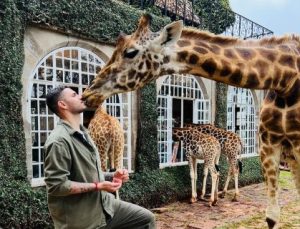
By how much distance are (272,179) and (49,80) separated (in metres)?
4.62

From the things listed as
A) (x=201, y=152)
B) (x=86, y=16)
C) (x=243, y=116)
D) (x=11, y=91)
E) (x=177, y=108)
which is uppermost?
(x=86, y=16)

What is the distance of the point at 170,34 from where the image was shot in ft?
11.1

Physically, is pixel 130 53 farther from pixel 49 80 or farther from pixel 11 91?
pixel 49 80

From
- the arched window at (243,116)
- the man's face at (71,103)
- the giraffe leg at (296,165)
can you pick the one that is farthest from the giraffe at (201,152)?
the man's face at (71,103)

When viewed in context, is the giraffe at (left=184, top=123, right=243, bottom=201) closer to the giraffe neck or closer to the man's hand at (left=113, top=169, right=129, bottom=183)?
the giraffe neck

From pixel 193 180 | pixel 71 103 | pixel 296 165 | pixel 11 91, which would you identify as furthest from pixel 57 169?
pixel 193 180

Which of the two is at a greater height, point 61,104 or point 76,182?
point 61,104

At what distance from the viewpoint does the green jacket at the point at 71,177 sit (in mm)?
3039

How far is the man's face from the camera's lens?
341 centimetres

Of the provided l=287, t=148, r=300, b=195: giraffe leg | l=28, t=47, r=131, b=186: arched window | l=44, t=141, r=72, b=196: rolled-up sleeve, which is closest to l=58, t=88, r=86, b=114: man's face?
l=44, t=141, r=72, b=196: rolled-up sleeve

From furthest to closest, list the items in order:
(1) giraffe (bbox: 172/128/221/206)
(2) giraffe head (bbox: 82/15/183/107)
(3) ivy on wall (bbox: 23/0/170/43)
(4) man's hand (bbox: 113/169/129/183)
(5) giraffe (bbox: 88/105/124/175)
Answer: (1) giraffe (bbox: 172/128/221/206)
(5) giraffe (bbox: 88/105/124/175)
(3) ivy on wall (bbox: 23/0/170/43)
(2) giraffe head (bbox: 82/15/183/107)
(4) man's hand (bbox: 113/169/129/183)

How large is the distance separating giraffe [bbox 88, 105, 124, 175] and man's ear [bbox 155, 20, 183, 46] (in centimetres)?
424

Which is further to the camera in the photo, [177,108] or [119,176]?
[177,108]

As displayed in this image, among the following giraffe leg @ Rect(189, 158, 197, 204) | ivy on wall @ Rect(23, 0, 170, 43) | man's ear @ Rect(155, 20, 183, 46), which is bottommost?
giraffe leg @ Rect(189, 158, 197, 204)
